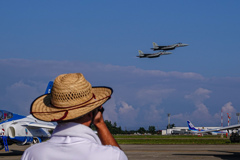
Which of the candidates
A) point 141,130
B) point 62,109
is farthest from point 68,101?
point 141,130

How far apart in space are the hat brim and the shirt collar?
5 cm

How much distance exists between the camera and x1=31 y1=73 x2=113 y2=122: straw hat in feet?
7.79

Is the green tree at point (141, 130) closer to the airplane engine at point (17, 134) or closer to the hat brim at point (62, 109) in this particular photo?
the airplane engine at point (17, 134)

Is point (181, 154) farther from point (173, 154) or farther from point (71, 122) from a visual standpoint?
point (71, 122)

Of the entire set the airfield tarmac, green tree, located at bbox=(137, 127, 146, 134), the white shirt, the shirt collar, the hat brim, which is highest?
green tree, located at bbox=(137, 127, 146, 134)

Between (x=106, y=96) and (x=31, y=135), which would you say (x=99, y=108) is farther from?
(x=31, y=135)

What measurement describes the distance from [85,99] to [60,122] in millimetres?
206

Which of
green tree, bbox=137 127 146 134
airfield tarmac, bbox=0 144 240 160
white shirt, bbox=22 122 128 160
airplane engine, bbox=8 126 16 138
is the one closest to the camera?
white shirt, bbox=22 122 128 160

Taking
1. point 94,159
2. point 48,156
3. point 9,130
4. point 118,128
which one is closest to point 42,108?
point 48,156

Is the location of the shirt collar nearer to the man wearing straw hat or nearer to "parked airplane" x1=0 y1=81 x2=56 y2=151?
the man wearing straw hat

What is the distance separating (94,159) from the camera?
221 cm

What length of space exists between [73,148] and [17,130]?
21.5m

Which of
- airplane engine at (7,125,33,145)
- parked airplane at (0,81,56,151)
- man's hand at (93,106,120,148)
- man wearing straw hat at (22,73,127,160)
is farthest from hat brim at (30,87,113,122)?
airplane engine at (7,125,33,145)

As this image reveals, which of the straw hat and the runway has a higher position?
the straw hat
